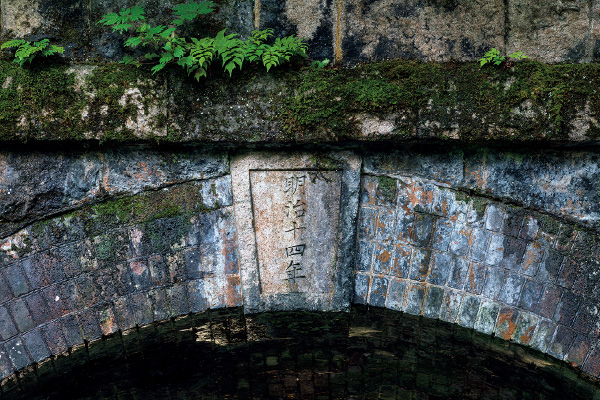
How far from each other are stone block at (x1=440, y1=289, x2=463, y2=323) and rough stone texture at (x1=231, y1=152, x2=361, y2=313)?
683mm

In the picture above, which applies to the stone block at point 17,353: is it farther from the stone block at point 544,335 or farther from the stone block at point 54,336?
the stone block at point 544,335

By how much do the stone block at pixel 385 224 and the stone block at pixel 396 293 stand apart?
0.33m

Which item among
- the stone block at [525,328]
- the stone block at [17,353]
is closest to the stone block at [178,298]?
the stone block at [17,353]

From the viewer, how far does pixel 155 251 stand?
3521 millimetres

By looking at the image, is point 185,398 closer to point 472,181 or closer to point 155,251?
point 155,251

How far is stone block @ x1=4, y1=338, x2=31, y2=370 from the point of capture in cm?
338

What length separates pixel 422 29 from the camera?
3.36 meters

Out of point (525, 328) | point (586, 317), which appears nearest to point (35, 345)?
point (525, 328)

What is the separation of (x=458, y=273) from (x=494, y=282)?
0.24 m

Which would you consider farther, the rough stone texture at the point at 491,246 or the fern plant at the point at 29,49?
the rough stone texture at the point at 491,246

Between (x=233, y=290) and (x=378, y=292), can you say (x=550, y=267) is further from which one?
(x=233, y=290)

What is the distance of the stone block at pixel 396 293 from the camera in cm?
366

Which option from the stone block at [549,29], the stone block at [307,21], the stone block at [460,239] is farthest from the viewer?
the stone block at [460,239]

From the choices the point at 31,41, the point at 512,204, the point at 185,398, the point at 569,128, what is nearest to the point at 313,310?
the point at 185,398
